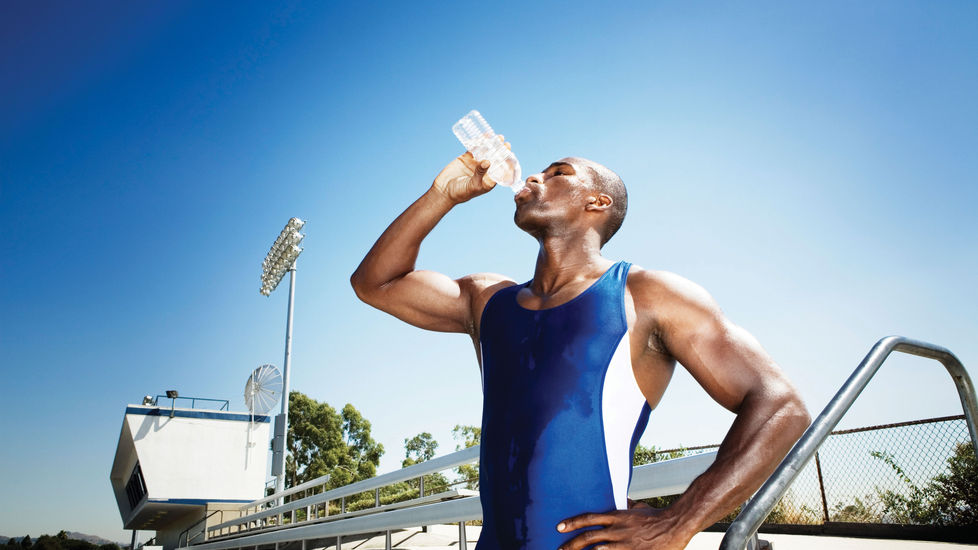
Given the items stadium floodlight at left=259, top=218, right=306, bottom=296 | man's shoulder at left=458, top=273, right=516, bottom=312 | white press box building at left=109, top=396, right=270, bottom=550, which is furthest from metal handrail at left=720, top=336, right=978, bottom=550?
white press box building at left=109, top=396, right=270, bottom=550

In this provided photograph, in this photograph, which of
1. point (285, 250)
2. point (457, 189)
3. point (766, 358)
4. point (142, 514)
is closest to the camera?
point (766, 358)

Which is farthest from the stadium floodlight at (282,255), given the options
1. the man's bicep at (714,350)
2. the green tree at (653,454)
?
the man's bicep at (714,350)

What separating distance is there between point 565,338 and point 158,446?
82.8 ft

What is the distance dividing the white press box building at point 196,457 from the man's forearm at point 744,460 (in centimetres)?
2362

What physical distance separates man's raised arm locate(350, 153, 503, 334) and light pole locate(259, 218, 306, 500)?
14914mm

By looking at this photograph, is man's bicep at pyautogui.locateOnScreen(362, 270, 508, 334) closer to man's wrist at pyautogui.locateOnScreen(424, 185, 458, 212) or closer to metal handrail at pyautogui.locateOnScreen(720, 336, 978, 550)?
man's wrist at pyautogui.locateOnScreen(424, 185, 458, 212)

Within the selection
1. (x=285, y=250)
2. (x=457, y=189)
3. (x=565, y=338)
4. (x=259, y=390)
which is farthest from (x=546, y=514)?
(x=259, y=390)

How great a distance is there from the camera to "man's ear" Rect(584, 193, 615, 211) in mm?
1983

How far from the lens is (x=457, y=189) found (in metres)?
2.09

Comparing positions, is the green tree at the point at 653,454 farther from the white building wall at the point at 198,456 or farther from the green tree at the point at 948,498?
the white building wall at the point at 198,456

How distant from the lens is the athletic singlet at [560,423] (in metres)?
1.45

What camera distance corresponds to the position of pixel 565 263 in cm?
188

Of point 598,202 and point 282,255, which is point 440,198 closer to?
point 598,202

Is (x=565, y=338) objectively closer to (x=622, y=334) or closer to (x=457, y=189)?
(x=622, y=334)
